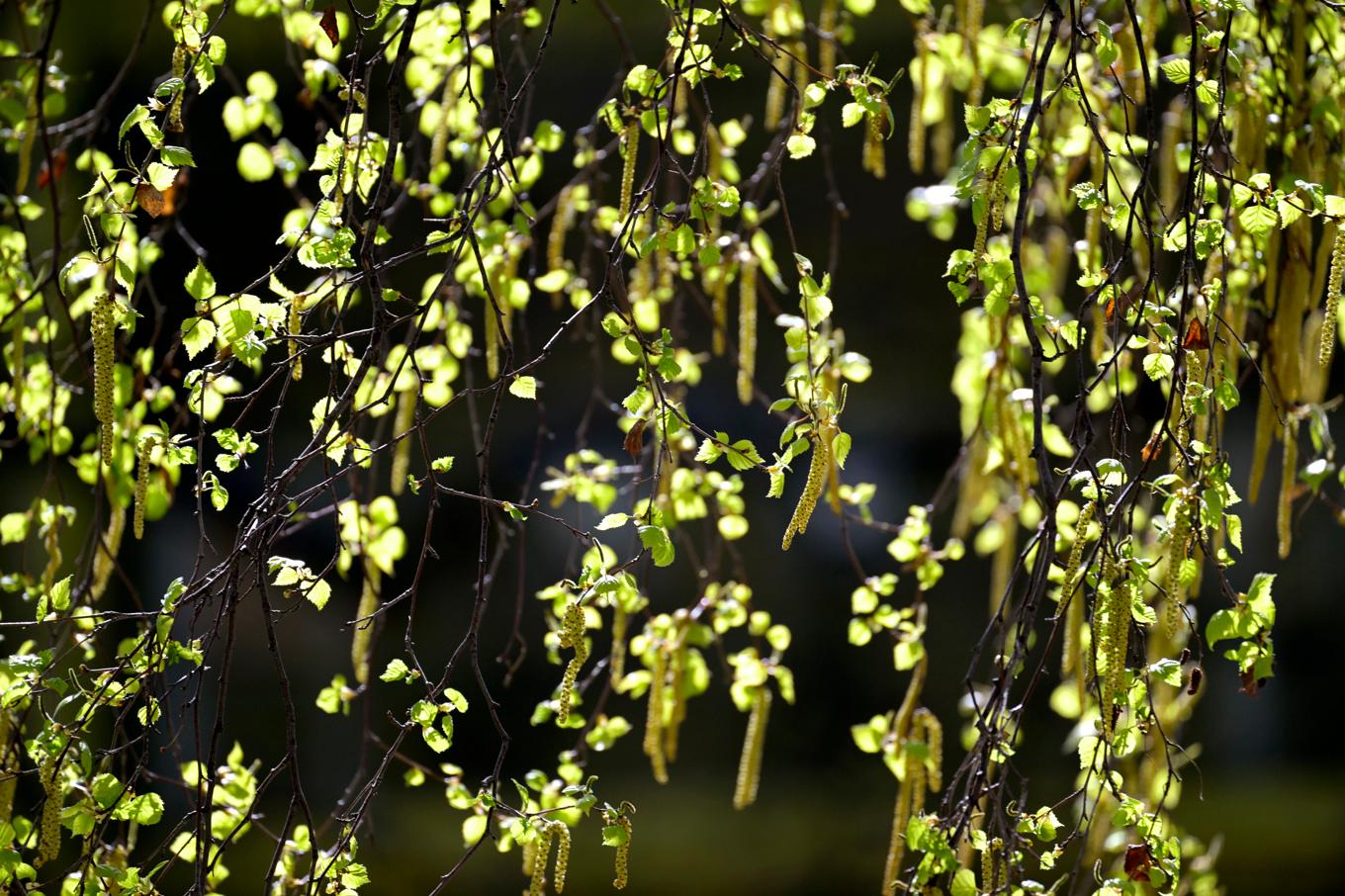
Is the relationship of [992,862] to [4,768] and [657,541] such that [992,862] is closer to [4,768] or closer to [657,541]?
[657,541]

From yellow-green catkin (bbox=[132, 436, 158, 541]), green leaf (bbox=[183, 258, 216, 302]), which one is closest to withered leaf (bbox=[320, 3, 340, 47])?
green leaf (bbox=[183, 258, 216, 302])

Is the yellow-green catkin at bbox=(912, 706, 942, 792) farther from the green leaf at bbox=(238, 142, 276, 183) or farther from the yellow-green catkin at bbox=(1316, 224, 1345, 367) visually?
the green leaf at bbox=(238, 142, 276, 183)

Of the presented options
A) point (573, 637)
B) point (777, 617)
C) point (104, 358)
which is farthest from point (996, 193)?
point (777, 617)

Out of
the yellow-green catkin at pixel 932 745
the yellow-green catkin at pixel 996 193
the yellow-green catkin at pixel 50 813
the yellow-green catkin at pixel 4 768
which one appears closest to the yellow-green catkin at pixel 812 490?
the yellow-green catkin at pixel 996 193

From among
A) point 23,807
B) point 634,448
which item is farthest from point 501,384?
point 23,807

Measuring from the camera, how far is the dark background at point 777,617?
88.3 inches

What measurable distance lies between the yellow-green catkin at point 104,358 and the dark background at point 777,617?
134 centimetres

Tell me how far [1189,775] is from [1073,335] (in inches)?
66.3

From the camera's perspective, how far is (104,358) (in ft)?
2.92

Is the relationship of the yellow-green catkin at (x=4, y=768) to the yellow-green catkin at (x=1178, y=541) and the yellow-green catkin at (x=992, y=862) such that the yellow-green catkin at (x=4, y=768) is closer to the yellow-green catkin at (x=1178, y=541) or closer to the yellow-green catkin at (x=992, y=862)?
the yellow-green catkin at (x=992, y=862)

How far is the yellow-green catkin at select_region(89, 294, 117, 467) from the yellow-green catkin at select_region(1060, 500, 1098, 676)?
0.69m

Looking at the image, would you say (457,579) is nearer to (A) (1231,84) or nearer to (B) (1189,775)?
(B) (1189,775)

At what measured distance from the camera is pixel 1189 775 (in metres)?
2.29

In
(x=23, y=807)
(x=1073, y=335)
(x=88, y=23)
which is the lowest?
(x=23, y=807)
